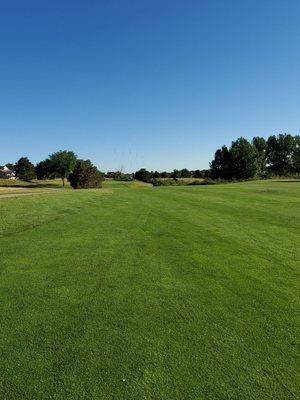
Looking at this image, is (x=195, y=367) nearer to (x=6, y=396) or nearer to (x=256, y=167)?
(x=6, y=396)

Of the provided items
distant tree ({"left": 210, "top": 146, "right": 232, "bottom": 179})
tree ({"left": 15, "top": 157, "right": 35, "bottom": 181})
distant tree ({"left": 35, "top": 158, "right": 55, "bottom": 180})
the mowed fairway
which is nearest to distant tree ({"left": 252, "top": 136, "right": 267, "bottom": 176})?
distant tree ({"left": 210, "top": 146, "right": 232, "bottom": 179})

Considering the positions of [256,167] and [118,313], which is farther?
[256,167]

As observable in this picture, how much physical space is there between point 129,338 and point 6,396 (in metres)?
1.65

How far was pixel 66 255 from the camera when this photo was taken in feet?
30.7

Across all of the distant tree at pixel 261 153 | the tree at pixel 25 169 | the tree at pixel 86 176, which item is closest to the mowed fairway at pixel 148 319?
the tree at pixel 86 176

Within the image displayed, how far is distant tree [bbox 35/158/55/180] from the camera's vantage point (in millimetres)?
114713

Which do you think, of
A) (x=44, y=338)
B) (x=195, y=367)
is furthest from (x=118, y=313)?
(x=195, y=367)

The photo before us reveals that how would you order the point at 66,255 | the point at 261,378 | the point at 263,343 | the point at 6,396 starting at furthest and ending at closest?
the point at 66,255 → the point at 263,343 → the point at 261,378 → the point at 6,396

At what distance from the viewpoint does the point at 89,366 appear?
4.29m

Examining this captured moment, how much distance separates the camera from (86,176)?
7912 cm

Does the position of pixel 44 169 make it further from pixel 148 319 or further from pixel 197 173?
pixel 148 319

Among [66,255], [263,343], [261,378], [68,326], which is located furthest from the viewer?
[66,255]

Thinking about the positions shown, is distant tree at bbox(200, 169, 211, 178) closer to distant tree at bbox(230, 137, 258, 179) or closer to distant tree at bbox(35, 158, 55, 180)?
distant tree at bbox(230, 137, 258, 179)

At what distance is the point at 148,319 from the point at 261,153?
13712 centimetres
